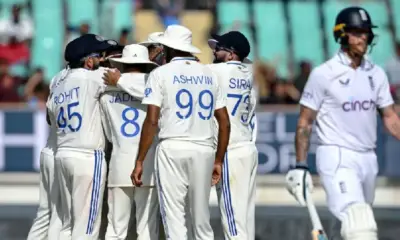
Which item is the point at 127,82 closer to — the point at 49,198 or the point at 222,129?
the point at 222,129

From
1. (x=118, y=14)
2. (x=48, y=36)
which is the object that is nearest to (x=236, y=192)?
(x=118, y=14)

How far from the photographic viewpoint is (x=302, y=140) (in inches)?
364

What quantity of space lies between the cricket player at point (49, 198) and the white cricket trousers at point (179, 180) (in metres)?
1.23

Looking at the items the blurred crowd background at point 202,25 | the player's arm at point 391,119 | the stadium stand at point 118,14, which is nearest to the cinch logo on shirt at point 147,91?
the player's arm at point 391,119

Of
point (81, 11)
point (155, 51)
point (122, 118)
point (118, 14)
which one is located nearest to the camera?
point (122, 118)

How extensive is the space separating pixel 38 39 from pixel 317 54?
212 inches

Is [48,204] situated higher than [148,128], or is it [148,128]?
[148,128]

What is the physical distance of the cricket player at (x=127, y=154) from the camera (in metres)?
9.77

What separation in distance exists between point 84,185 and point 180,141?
3.16ft

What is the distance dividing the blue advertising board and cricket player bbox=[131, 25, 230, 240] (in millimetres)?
7153

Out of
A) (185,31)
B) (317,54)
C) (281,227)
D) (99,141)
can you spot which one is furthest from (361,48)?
(317,54)

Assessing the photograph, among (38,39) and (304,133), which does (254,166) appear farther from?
(38,39)

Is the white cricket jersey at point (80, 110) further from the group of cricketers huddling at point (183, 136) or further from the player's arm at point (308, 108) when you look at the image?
the player's arm at point (308, 108)

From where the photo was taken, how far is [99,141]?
986 centimetres
